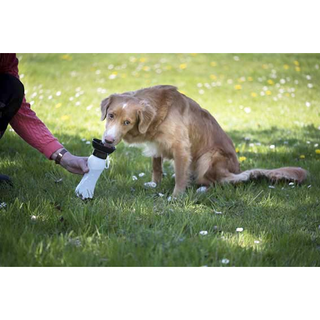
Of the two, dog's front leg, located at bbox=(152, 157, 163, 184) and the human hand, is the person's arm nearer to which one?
the human hand

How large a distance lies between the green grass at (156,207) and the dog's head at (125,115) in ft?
2.02

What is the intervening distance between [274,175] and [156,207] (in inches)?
60.8

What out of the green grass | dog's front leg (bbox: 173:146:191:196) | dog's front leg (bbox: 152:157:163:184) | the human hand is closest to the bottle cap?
the human hand

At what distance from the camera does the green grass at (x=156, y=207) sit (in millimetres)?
2945

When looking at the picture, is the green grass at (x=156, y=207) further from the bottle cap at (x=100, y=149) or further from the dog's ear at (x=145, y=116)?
the dog's ear at (x=145, y=116)

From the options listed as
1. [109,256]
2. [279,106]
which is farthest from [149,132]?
[279,106]

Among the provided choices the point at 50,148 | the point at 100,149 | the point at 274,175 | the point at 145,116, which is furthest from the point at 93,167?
the point at 274,175

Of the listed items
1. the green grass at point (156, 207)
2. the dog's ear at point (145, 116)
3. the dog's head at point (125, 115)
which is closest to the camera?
the green grass at point (156, 207)

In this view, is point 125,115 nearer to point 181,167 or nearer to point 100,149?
point 100,149

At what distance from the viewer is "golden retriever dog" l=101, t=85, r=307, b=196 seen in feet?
14.2

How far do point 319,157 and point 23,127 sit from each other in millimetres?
3797

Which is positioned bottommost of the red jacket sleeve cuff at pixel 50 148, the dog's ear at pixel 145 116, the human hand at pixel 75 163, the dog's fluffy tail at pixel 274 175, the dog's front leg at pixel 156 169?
the dog's front leg at pixel 156 169

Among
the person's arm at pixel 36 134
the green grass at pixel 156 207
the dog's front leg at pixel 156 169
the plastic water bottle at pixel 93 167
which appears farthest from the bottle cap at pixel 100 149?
the dog's front leg at pixel 156 169
